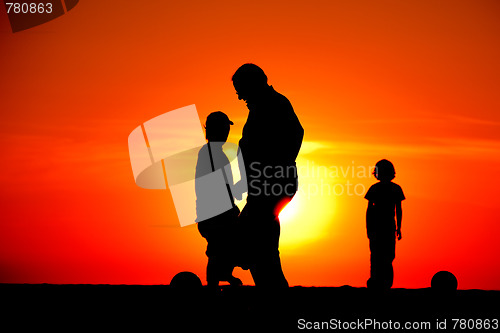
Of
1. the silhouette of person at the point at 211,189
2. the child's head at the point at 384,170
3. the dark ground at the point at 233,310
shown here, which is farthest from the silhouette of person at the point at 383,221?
the silhouette of person at the point at 211,189

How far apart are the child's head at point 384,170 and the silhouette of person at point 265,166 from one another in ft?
12.1

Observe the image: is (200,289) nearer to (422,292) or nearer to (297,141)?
(297,141)

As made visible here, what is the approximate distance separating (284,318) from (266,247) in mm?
664

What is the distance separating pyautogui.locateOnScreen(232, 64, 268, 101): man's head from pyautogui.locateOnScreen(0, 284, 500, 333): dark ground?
1850 mm

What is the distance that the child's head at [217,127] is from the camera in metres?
7.78

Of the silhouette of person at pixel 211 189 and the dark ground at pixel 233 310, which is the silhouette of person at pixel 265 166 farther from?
the silhouette of person at pixel 211 189

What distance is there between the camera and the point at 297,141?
6.16 m

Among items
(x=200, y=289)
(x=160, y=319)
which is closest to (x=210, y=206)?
(x=200, y=289)

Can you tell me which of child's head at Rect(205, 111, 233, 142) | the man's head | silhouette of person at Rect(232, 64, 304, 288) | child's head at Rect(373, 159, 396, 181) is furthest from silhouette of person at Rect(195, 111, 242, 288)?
child's head at Rect(373, 159, 396, 181)

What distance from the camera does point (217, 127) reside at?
7777 mm

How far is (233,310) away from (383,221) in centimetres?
370

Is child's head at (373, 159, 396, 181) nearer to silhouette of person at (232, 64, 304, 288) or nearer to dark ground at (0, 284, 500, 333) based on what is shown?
dark ground at (0, 284, 500, 333)

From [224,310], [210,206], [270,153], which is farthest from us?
[210,206]

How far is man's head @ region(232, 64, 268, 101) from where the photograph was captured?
6.24 meters
